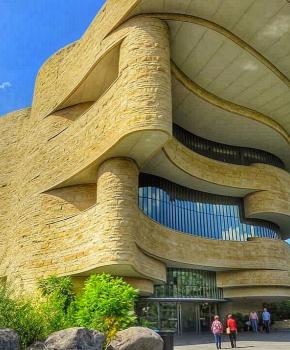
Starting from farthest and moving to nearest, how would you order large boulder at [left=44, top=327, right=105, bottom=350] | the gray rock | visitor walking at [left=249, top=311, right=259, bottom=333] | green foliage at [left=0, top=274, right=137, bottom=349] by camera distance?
1. visitor walking at [left=249, top=311, right=259, bottom=333]
2. green foliage at [left=0, top=274, right=137, bottom=349]
3. the gray rock
4. large boulder at [left=44, top=327, right=105, bottom=350]

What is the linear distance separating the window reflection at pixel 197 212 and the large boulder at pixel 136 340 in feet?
45.9

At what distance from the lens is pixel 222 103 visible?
84.7 feet

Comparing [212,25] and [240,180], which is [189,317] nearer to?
[240,180]

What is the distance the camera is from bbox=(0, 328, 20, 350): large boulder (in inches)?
308

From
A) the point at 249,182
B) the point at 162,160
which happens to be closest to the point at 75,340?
the point at 162,160

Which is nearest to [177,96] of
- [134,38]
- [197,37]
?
[197,37]

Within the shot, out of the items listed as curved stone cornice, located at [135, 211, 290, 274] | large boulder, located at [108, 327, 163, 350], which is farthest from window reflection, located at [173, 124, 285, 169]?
large boulder, located at [108, 327, 163, 350]

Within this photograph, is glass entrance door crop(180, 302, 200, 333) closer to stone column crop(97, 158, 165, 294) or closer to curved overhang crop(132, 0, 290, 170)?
stone column crop(97, 158, 165, 294)

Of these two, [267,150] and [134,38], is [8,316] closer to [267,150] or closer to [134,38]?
[134,38]

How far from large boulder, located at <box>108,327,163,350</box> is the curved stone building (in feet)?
23.2

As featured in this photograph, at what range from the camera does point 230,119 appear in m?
27.1

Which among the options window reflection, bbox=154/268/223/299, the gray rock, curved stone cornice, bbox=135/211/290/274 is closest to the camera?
the gray rock

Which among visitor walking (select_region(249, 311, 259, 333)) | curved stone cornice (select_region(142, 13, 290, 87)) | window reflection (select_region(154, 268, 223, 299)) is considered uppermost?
curved stone cornice (select_region(142, 13, 290, 87))

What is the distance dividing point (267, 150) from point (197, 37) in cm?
Answer: 1493
